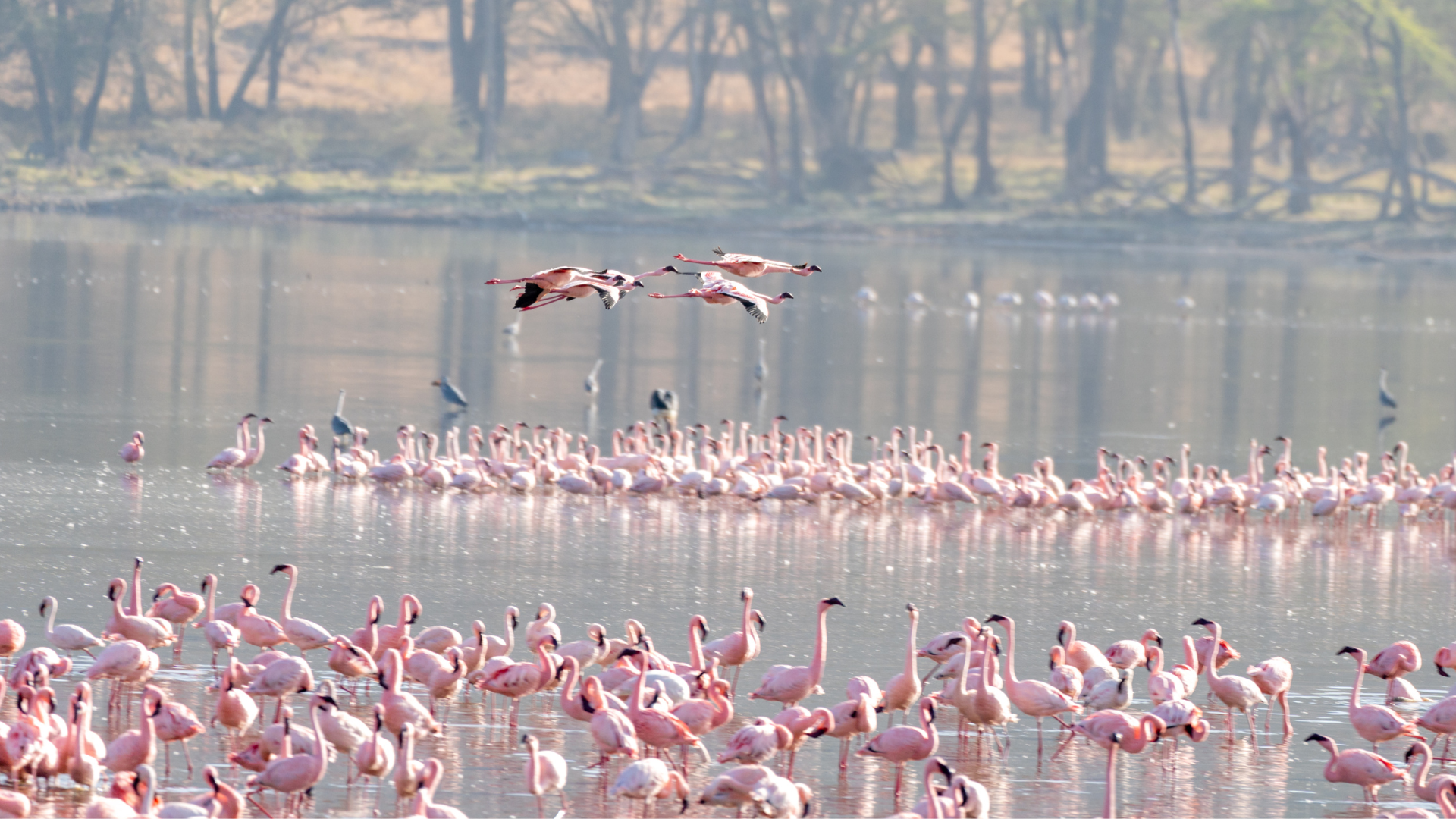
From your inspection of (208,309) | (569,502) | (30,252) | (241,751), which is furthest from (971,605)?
(30,252)

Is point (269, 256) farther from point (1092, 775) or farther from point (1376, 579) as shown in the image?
point (1092, 775)

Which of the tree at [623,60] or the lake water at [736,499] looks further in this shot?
the tree at [623,60]

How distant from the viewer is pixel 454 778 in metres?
9.74

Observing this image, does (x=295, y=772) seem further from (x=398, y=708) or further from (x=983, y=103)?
(x=983, y=103)

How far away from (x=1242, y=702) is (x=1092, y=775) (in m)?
1.34

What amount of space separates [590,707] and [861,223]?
182 ft

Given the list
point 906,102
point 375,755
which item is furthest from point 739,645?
point 906,102

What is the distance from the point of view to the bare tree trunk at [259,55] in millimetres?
71312

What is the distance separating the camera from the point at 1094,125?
6688 centimetres

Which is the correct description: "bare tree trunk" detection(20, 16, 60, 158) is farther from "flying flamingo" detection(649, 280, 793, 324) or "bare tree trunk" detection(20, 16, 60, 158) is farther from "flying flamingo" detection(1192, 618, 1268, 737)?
"flying flamingo" detection(649, 280, 793, 324)

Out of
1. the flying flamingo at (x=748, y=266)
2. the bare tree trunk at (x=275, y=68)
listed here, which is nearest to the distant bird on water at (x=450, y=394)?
the flying flamingo at (x=748, y=266)

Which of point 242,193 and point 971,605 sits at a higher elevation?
point 242,193

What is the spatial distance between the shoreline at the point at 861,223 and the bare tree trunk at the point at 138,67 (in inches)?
333

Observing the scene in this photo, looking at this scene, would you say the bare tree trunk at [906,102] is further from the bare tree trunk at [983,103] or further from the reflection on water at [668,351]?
the reflection on water at [668,351]
